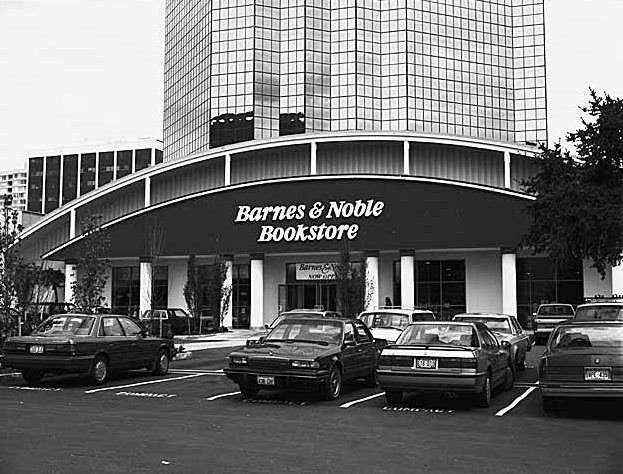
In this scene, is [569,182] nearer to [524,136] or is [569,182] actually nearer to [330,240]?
[330,240]

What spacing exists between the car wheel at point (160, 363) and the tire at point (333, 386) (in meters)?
5.93

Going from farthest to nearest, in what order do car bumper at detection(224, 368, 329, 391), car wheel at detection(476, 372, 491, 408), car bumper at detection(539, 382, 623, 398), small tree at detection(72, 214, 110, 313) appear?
small tree at detection(72, 214, 110, 313) < car bumper at detection(224, 368, 329, 391) < car wheel at detection(476, 372, 491, 408) < car bumper at detection(539, 382, 623, 398)

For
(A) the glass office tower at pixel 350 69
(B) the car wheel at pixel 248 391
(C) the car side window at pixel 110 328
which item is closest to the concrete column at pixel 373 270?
(C) the car side window at pixel 110 328

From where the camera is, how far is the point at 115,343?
58.5 feet

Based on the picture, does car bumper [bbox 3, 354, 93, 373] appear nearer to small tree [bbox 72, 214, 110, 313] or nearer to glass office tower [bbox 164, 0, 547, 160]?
small tree [bbox 72, 214, 110, 313]

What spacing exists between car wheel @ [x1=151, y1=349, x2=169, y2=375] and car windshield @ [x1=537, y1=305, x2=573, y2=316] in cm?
1814

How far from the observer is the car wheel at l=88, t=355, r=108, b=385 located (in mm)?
17031

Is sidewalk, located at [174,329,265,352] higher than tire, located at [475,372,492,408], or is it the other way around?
tire, located at [475,372,492,408]

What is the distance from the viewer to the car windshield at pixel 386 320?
850 inches

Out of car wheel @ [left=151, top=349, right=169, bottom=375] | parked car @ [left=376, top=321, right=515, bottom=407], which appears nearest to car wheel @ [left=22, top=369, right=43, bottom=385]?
car wheel @ [left=151, top=349, right=169, bottom=375]

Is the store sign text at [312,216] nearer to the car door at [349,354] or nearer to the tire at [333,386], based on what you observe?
the car door at [349,354]

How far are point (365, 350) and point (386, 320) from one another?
5313 mm

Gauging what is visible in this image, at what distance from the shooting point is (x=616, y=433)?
11.2 metres

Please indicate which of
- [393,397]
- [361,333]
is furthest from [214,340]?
[393,397]
